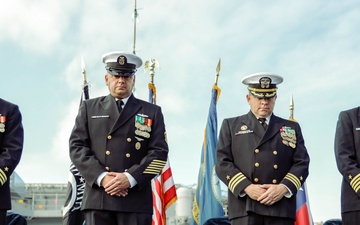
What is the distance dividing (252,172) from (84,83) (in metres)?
3.65

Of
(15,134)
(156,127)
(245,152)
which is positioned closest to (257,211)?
(245,152)

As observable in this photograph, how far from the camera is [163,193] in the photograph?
23.9 ft

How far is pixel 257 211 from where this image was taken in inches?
172

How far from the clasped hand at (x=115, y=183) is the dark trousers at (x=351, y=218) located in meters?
1.88

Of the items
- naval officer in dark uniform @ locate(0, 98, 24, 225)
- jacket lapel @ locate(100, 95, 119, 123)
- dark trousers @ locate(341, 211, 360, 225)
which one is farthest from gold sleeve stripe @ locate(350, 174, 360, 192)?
naval officer in dark uniform @ locate(0, 98, 24, 225)

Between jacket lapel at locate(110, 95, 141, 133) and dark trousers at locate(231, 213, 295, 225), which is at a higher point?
jacket lapel at locate(110, 95, 141, 133)

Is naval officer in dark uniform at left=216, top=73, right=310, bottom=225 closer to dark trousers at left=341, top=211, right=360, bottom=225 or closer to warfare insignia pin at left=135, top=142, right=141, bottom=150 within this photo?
dark trousers at left=341, top=211, right=360, bottom=225

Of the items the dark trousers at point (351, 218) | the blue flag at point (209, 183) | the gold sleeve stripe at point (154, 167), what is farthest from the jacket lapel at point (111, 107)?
the blue flag at point (209, 183)

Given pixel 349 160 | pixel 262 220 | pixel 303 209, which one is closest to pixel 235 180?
pixel 262 220

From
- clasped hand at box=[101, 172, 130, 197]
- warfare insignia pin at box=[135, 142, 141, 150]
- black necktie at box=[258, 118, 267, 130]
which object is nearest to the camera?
Result: clasped hand at box=[101, 172, 130, 197]

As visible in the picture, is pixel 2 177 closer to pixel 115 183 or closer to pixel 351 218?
pixel 115 183

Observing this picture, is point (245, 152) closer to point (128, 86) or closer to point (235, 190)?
point (235, 190)

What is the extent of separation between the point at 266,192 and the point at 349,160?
2.61ft

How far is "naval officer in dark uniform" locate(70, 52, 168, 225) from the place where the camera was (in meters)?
4.06
